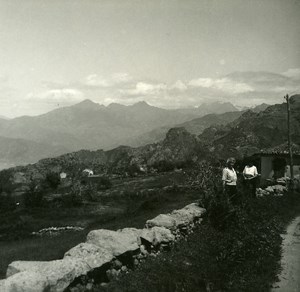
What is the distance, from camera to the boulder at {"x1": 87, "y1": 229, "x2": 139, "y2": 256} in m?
7.93

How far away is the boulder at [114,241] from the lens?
7930 millimetres

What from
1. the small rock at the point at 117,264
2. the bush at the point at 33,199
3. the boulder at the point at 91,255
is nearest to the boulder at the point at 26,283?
the boulder at the point at 91,255

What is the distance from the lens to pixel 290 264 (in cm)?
955

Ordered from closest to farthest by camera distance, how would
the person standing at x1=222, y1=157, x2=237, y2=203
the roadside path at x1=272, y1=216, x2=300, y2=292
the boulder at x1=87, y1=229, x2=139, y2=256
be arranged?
the boulder at x1=87, y1=229, x2=139, y2=256 < the roadside path at x1=272, y1=216, x2=300, y2=292 < the person standing at x1=222, y1=157, x2=237, y2=203

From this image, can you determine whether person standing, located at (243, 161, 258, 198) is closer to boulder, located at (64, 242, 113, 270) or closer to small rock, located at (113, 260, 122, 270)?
small rock, located at (113, 260, 122, 270)

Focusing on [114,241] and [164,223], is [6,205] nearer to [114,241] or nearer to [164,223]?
[164,223]

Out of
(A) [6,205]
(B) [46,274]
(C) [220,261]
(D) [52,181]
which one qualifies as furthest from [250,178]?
(D) [52,181]

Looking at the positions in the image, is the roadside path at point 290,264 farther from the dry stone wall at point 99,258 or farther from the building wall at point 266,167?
the building wall at point 266,167

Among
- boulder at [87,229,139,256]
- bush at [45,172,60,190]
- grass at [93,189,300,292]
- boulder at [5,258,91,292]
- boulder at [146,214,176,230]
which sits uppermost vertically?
boulder at [5,258,91,292]

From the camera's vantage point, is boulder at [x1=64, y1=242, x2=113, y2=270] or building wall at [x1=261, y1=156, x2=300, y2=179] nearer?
boulder at [x1=64, y1=242, x2=113, y2=270]

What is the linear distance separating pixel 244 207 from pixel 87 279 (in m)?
9.11

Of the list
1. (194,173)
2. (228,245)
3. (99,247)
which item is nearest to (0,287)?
(99,247)

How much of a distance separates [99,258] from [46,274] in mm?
1458

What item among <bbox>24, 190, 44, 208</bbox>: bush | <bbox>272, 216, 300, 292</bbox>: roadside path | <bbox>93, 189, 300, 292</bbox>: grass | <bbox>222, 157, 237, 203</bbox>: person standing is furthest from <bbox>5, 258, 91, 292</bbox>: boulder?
<bbox>24, 190, 44, 208</bbox>: bush
